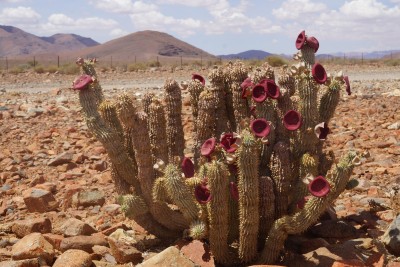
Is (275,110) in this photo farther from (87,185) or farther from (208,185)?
(87,185)

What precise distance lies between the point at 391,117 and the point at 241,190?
701cm

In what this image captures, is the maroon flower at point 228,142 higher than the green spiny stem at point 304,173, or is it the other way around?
the maroon flower at point 228,142

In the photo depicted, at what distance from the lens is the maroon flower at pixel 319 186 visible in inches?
171

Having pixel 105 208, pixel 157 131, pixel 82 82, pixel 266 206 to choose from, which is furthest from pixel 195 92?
pixel 105 208

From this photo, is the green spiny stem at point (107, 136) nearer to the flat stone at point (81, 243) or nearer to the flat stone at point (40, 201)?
the flat stone at point (81, 243)

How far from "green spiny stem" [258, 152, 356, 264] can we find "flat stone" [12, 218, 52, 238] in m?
2.40

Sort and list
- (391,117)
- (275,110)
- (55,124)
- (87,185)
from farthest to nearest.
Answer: (55,124)
(391,117)
(87,185)
(275,110)

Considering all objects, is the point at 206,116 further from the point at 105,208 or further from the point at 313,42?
the point at 105,208

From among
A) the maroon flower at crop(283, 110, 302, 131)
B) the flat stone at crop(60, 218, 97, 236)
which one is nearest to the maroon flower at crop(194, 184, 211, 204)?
the maroon flower at crop(283, 110, 302, 131)

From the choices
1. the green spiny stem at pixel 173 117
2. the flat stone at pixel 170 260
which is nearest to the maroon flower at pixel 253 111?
the green spiny stem at pixel 173 117

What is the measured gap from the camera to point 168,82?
19.1 ft

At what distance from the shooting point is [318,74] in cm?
500

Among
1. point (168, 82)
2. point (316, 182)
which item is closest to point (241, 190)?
point (316, 182)

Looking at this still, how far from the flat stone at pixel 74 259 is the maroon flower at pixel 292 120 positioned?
2.08 meters
